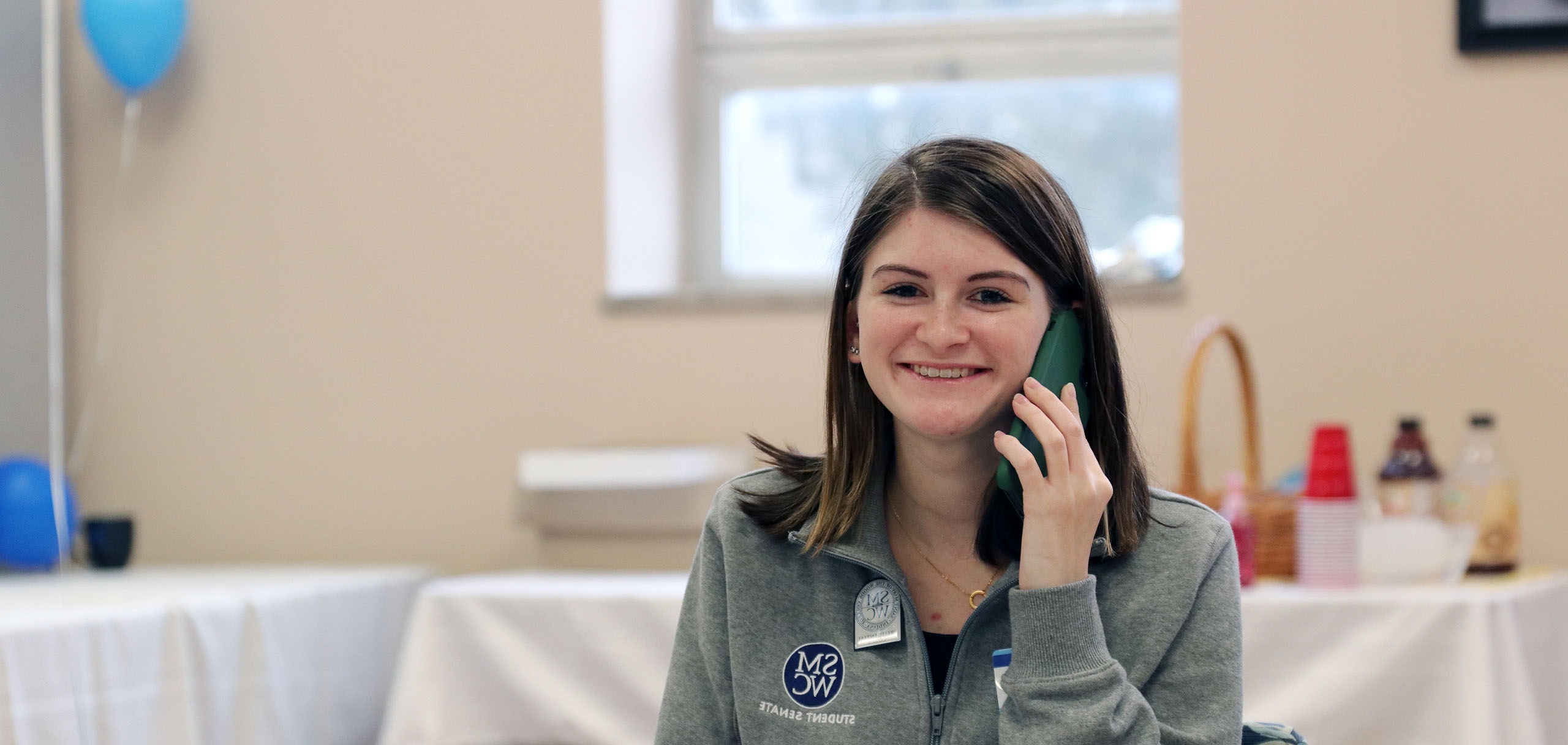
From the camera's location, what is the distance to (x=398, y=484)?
2754mm

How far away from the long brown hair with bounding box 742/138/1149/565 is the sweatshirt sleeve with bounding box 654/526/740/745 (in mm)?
74

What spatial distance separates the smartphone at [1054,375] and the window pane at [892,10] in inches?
70.5

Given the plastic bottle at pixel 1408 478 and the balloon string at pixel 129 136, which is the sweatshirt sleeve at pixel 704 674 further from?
the balloon string at pixel 129 136

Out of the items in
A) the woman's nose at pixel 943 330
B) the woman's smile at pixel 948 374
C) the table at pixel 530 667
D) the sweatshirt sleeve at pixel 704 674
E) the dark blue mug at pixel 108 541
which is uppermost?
the woman's nose at pixel 943 330

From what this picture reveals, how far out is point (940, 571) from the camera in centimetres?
130

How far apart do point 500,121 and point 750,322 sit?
63 centimetres

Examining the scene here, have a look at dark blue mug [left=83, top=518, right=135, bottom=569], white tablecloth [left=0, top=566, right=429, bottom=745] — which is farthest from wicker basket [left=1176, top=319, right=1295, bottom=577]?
dark blue mug [left=83, top=518, right=135, bottom=569]

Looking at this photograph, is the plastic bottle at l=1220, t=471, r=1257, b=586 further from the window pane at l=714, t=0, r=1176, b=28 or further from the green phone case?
the window pane at l=714, t=0, r=1176, b=28

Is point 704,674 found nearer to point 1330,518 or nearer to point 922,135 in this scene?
point 1330,518

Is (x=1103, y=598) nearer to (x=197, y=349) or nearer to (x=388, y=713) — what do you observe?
(x=388, y=713)

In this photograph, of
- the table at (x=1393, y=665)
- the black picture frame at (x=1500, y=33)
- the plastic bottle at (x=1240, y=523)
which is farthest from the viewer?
the black picture frame at (x=1500, y=33)

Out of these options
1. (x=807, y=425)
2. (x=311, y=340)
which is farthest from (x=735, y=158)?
(x=311, y=340)

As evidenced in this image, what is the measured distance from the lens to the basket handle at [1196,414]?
2055 mm

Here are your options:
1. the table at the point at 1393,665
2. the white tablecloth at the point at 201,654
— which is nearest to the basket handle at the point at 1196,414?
the table at the point at 1393,665
